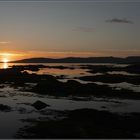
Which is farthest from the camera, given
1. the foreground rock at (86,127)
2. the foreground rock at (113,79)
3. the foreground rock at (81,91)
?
the foreground rock at (113,79)

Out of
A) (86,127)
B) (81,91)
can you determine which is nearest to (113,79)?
(81,91)

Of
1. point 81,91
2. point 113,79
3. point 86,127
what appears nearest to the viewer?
point 86,127

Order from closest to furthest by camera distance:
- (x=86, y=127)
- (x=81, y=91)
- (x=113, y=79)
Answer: (x=86, y=127) < (x=81, y=91) < (x=113, y=79)

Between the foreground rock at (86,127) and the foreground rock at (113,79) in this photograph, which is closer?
the foreground rock at (86,127)

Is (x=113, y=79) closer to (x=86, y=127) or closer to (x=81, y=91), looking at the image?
(x=81, y=91)

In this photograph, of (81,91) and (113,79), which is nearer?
(81,91)

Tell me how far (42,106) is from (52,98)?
20.2 ft

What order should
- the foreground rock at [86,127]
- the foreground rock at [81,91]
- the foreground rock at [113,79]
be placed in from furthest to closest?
the foreground rock at [113,79] → the foreground rock at [81,91] → the foreground rock at [86,127]

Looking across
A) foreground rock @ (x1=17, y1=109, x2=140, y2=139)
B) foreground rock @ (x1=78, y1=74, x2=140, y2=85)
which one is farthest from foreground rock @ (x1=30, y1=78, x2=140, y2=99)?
foreground rock @ (x1=17, y1=109, x2=140, y2=139)

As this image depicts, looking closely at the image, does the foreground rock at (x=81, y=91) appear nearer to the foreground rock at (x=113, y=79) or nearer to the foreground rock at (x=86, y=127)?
the foreground rock at (x=113, y=79)

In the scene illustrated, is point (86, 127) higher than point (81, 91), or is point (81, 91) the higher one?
point (81, 91)

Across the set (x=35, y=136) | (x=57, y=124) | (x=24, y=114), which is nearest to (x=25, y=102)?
(x=24, y=114)

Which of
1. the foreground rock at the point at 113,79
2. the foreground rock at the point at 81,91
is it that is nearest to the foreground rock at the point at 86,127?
the foreground rock at the point at 81,91

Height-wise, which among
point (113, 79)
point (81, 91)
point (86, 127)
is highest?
point (113, 79)
